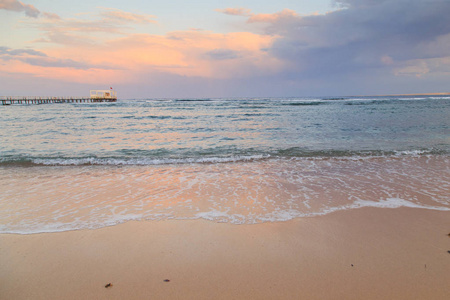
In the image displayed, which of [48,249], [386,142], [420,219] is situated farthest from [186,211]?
[386,142]

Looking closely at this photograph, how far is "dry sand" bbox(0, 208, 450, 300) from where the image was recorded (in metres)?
2.46

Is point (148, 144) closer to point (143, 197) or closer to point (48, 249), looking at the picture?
point (143, 197)

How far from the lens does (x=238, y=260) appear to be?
2.92 meters

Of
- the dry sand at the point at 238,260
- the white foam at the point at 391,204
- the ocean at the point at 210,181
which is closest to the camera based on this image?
the dry sand at the point at 238,260

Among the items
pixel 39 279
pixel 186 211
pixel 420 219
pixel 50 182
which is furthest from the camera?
pixel 50 182

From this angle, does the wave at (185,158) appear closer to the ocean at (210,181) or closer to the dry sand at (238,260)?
the ocean at (210,181)

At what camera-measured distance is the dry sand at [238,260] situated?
2455mm

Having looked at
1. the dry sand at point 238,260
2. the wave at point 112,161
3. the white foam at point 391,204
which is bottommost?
the dry sand at point 238,260

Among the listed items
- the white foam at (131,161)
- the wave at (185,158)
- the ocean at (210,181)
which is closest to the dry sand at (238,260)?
the ocean at (210,181)

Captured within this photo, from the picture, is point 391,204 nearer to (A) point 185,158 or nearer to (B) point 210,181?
(B) point 210,181

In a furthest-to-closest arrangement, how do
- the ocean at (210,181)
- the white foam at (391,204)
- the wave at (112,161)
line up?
the wave at (112,161), the white foam at (391,204), the ocean at (210,181)

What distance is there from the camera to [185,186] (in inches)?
225

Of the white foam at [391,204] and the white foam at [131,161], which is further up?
the white foam at [131,161]

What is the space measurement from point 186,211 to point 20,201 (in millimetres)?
3479
